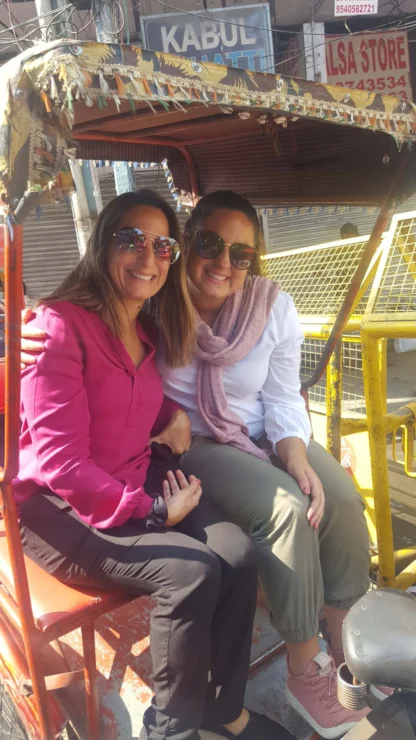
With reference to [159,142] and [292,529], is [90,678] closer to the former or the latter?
[292,529]

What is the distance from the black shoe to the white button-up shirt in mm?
919

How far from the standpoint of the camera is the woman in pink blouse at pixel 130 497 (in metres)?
1.43

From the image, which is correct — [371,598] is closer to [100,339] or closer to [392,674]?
[392,674]

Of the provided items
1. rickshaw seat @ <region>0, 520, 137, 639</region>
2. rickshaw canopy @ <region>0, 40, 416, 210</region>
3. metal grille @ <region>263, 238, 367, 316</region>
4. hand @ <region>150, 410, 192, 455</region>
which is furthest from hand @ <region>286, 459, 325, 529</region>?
metal grille @ <region>263, 238, 367, 316</region>

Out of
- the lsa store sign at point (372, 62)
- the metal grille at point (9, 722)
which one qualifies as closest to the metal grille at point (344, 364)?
the metal grille at point (9, 722)

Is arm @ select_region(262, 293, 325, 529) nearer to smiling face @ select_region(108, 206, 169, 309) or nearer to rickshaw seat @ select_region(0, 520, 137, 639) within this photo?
smiling face @ select_region(108, 206, 169, 309)

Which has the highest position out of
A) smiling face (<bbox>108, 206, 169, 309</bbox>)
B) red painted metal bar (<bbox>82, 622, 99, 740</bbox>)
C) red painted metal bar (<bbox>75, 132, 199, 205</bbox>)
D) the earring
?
red painted metal bar (<bbox>75, 132, 199, 205</bbox>)

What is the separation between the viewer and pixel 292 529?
164cm

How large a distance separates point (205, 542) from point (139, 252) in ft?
3.19

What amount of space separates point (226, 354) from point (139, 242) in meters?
0.54

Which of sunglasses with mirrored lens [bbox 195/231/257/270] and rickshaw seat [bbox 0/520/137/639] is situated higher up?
sunglasses with mirrored lens [bbox 195/231/257/270]

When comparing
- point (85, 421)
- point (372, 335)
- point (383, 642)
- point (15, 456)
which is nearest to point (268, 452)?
point (372, 335)

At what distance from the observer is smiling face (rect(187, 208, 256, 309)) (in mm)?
1964

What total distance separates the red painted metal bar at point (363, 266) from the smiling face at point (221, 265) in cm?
58
